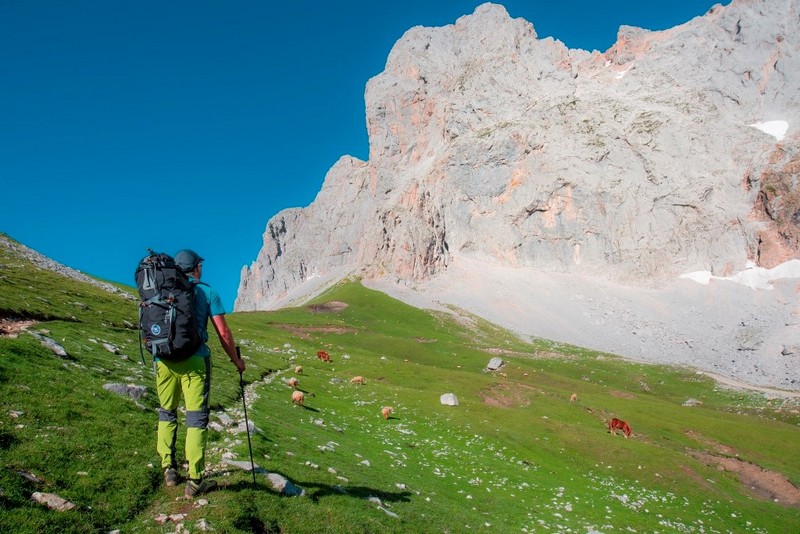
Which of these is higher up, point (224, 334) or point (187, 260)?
point (187, 260)

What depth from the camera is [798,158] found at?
187 metres

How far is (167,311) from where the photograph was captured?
10.6 m

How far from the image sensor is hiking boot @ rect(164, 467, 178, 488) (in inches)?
431

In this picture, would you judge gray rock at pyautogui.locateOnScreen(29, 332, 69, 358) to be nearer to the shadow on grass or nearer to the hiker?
the hiker

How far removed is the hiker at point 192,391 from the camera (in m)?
10.6

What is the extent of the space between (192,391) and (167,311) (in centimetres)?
200

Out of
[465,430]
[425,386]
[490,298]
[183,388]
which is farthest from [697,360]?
[183,388]

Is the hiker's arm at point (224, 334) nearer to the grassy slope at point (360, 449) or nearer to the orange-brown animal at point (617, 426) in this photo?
the grassy slope at point (360, 449)

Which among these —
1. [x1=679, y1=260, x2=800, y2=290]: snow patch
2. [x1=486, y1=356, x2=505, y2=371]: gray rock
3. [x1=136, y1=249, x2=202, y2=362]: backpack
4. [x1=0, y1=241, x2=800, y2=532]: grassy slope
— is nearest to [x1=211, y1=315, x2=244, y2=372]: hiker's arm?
[x1=136, y1=249, x2=202, y2=362]: backpack

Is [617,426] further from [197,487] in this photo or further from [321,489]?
[197,487]

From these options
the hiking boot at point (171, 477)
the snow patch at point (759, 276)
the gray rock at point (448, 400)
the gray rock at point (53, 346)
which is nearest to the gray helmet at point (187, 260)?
the hiking boot at point (171, 477)

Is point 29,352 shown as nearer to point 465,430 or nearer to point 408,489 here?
point 408,489

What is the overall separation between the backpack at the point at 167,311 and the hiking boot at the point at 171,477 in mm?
2791

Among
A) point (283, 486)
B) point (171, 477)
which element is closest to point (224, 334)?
point (171, 477)
